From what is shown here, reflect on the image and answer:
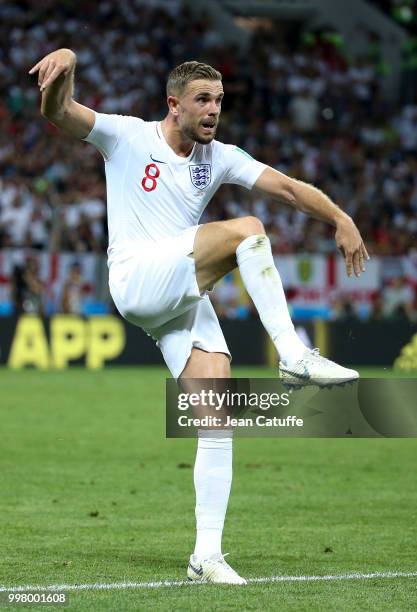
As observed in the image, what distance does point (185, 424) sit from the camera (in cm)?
623

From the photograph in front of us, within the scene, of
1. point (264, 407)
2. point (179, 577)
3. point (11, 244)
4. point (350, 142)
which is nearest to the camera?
point (264, 407)

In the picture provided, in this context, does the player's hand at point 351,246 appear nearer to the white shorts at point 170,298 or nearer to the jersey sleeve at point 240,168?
the jersey sleeve at point 240,168

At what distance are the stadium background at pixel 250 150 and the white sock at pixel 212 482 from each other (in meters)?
15.2

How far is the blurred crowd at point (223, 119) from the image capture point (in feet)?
75.9

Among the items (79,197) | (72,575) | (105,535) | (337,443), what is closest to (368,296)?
(79,197)

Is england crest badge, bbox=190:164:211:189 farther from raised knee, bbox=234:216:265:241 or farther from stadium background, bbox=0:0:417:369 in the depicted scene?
stadium background, bbox=0:0:417:369

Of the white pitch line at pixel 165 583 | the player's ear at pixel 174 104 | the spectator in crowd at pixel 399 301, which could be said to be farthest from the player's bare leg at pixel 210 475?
the spectator in crowd at pixel 399 301

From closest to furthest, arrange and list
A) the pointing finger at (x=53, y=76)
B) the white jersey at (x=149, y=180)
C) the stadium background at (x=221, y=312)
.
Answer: the pointing finger at (x=53, y=76), the white jersey at (x=149, y=180), the stadium background at (x=221, y=312)

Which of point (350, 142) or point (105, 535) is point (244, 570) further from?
point (350, 142)

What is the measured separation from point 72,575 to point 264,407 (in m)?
1.31

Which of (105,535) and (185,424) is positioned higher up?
(185,424)

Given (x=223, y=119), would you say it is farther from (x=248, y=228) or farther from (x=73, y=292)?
(x=248, y=228)

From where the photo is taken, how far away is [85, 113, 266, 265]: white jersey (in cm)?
666

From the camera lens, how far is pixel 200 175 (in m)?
6.73
